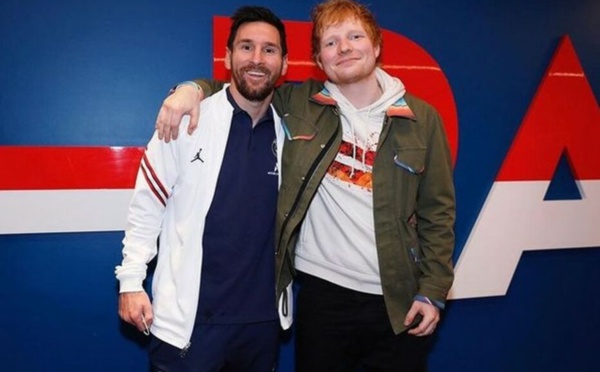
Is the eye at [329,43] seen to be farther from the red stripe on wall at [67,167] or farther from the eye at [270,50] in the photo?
the red stripe on wall at [67,167]

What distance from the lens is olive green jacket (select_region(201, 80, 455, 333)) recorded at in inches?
55.9

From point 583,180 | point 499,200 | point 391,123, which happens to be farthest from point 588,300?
point 391,123

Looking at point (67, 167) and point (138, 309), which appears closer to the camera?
point (138, 309)

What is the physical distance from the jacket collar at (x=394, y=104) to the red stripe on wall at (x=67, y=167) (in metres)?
0.78

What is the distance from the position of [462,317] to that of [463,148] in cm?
83

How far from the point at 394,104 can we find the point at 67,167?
1241 millimetres

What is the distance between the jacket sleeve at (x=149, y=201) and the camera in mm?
1351

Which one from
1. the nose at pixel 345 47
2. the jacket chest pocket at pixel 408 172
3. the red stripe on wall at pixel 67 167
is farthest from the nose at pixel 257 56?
the red stripe on wall at pixel 67 167

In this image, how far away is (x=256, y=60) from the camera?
4.63 ft

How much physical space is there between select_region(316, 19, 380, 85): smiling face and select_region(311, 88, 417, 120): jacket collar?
0.21ft

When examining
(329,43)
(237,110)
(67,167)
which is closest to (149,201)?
(237,110)

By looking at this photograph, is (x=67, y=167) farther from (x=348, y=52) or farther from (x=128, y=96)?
(x=348, y=52)

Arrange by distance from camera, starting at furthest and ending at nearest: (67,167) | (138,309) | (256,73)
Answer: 1. (67,167)
2. (256,73)
3. (138,309)

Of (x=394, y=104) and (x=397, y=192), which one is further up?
(x=394, y=104)
